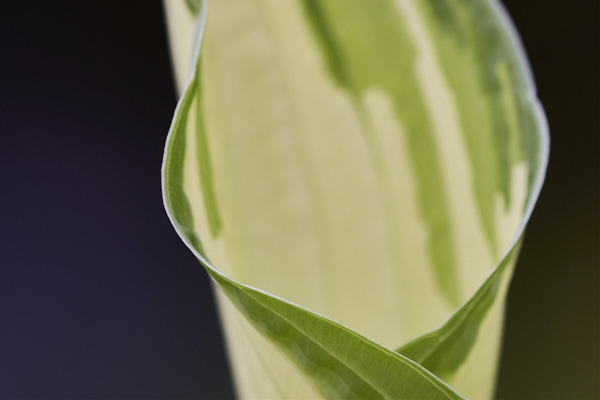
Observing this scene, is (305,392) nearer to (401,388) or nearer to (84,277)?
(401,388)

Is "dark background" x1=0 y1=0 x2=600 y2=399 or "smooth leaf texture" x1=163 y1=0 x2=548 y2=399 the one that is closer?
"smooth leaf texture" x1=163 y1=0 x2=548 y2=399

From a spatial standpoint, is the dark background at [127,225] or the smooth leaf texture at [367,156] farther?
the dark background at [127,225]

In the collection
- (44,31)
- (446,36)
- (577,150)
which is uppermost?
(44,31)

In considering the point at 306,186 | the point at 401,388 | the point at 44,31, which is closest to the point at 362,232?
the point at 306,186
